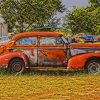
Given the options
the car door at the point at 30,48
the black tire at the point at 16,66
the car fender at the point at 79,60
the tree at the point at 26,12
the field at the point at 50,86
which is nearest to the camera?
the field at the point at 50,86

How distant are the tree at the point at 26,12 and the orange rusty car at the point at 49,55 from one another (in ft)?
84.7

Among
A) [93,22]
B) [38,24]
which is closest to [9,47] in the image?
[38,24]

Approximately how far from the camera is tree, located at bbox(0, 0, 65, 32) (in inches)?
1631

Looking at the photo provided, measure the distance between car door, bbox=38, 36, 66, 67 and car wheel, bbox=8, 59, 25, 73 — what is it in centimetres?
64

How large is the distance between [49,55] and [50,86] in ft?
10.4

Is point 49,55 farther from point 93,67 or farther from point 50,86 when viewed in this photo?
point 50,86

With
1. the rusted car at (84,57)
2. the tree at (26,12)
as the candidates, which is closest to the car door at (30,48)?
the rusted car at (84,57)

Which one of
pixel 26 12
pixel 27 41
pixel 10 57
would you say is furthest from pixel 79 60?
pixel 26 12

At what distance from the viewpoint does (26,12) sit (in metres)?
41.5

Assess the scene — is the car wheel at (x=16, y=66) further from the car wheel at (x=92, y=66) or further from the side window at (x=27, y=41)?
the car wheel at (x=92, y=66)

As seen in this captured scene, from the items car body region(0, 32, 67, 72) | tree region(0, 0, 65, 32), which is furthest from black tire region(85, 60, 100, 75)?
tree region(0, 0, 65, 32)

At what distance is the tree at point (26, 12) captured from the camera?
4144 cm

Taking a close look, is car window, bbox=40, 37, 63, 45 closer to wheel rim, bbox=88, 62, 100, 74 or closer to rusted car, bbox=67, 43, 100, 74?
rusted car, bbox=67, 43, 100, 74

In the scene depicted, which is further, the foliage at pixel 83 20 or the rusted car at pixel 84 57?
the foliage at pixel 83 20
